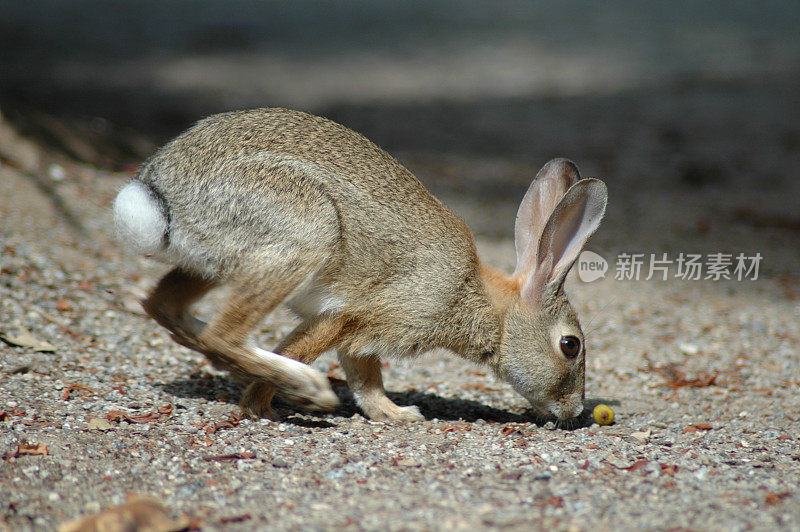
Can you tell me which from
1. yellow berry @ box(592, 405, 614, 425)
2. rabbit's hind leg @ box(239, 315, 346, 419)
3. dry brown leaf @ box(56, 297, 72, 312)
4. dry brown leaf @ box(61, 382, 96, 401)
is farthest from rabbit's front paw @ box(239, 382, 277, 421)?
yellow berry @ box(592, 405, 614, 425)

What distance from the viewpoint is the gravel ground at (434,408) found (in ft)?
10.8

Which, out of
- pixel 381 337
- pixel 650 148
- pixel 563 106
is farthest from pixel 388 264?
pixel 563 106

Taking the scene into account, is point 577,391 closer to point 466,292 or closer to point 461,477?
point 466,292

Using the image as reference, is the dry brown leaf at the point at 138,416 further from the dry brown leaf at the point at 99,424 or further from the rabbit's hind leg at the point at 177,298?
the rabbit's hind leg at the point at 177,298

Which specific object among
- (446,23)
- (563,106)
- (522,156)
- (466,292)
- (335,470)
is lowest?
(335,470)

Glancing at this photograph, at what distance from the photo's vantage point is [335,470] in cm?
→ 375

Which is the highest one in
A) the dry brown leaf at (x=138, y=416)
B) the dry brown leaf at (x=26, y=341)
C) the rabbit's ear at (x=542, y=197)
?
the rabbit's ear at (x=542, y=197)

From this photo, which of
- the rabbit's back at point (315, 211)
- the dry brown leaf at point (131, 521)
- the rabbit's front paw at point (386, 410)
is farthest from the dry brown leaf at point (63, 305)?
the dry brown leaf at point (131, 521)

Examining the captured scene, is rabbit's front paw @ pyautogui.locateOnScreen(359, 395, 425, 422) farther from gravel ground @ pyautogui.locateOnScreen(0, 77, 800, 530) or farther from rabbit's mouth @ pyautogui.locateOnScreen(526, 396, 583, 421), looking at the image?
rabbit's mouth @ pyautogui.locateOnScreen(526, 396, 583, 421)

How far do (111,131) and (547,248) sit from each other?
22.0 ft

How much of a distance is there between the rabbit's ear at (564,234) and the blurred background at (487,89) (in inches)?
141

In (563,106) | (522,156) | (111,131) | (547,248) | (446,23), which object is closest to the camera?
(547,248)

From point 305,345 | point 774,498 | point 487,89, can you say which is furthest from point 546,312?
point 487,89

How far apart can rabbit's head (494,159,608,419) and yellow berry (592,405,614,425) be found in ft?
0.39
